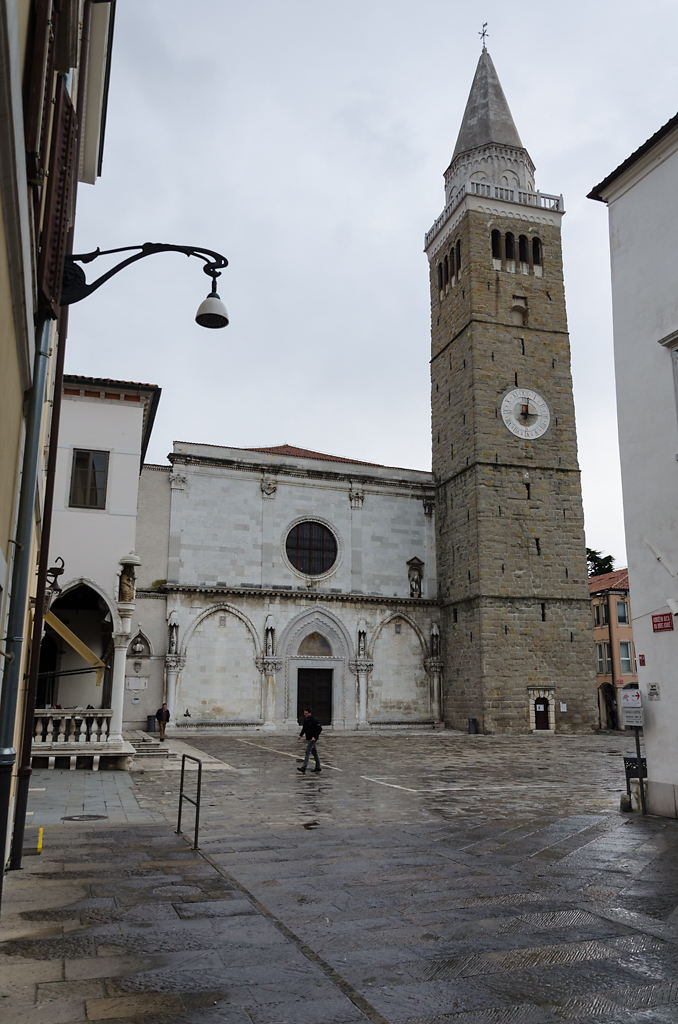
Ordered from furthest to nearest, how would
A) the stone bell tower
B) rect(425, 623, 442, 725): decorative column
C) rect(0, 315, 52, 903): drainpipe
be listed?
rect(425, 623, 442, 725): decorative column, the stone bell tower, rect(0, 315, 52, 903): drainpipe

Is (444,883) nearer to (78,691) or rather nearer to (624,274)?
(624,274)

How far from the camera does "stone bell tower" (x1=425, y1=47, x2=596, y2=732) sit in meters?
34.0

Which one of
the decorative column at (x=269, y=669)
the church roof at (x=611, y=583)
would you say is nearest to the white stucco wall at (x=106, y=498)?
the decorative column at (x=269, y=669)

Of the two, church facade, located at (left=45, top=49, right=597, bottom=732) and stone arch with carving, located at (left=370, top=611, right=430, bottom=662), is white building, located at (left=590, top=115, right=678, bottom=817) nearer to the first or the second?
church facade, located at (left=45, top=49, right=597, bottom=732)

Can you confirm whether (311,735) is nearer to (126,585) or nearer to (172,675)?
(126,585)

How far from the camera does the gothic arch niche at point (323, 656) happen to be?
3478 centimetres

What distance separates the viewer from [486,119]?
40406mm

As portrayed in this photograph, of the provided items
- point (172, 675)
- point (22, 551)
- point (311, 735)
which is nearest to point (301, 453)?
point (172, 675)

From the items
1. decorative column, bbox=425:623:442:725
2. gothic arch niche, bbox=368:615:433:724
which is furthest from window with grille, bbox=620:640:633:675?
gothic arch niche, bbox=368:615:433:724

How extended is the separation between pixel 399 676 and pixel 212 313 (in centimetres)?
3005

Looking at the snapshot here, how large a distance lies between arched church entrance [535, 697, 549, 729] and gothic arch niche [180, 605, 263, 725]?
1186 centimetres

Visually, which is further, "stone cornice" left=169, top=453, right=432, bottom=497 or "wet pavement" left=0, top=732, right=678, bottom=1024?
"stone cornice" left=169, top=453, right=432, bottom=497

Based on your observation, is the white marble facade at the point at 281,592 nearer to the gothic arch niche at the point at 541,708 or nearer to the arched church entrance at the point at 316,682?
the arched church entrance at the point at 316,682

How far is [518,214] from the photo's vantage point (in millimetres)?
38500
